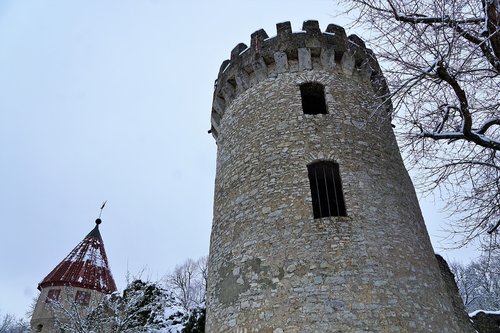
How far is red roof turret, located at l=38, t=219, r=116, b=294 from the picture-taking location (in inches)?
758

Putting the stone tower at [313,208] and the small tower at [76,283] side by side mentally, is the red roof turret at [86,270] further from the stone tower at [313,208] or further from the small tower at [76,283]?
the stone tower at [313,208]

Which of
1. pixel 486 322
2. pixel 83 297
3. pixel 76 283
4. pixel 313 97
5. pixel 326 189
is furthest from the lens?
pixel 76 283

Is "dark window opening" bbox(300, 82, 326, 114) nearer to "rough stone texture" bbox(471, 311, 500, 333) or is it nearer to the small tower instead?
"rough stone texture" bbox(471, 311, 500, 333)

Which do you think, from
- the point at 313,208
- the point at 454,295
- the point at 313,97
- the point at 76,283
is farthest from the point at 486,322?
the point at 76,283

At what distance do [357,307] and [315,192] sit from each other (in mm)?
2618

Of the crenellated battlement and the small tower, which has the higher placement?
the crenellated battlement

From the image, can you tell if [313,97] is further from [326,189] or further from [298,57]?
[326,189]

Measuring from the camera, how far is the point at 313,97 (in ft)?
35.3

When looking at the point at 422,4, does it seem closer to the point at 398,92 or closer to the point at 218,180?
the point at 398,92

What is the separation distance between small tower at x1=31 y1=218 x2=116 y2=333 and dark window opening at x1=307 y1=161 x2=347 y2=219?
1389 centimetres

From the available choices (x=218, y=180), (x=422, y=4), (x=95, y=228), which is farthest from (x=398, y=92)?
(x=95, y=228)

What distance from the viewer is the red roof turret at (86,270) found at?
1925 cm

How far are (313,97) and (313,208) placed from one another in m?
3.87

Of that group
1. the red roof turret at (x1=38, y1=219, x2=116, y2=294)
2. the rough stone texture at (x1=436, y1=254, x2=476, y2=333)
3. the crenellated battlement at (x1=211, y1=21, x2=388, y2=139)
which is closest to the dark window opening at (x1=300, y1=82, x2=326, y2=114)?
the crenellated battlement at (x1=211, y1=21, x2=388, y2=139)
